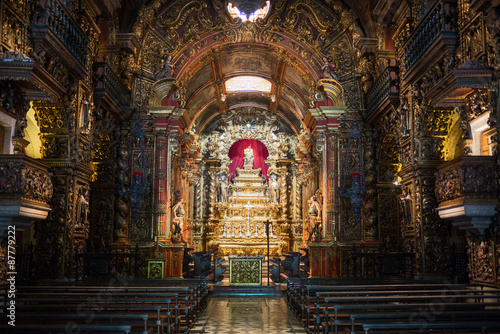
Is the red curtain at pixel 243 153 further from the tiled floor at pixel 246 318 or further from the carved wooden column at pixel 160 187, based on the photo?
the tiled floor at pixel 246 318

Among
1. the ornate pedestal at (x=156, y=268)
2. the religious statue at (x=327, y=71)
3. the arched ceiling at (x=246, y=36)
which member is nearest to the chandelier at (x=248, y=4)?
the arched ceiling at (x=246, y=36)

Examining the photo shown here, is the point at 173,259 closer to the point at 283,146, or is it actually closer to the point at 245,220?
the point at 245,220

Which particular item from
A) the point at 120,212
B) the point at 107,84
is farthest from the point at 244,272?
the point at 107,84

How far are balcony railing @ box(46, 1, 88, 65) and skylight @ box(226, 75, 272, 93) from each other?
1220 cm

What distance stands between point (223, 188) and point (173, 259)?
9.89 m

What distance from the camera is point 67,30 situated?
11203 mm

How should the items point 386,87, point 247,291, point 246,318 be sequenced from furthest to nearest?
1. point 247,291
2. point 386,87
3. point 246,318

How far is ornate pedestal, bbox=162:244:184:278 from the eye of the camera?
17.3m

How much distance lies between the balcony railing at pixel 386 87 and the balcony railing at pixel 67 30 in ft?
26.2

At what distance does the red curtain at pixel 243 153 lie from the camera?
2787 centimetres

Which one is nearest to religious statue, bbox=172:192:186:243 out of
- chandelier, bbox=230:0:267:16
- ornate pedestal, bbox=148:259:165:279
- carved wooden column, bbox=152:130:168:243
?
carved wooden column, bbox=152:130:168:243

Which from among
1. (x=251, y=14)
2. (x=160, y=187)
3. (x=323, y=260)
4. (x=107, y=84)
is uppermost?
(x=251, y=14)

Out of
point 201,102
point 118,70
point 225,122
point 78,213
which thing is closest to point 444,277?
point 78,213

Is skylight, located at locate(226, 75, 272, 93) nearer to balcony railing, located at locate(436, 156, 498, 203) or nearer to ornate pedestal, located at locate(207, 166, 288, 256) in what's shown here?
ornate pedestal, located at locate(207, 166, 288, 256)
